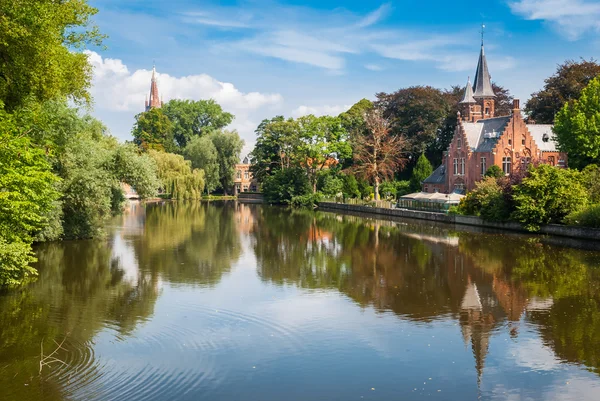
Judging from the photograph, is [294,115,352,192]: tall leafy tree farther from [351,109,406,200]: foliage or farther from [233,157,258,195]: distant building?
[233,157,258,195]: distant building

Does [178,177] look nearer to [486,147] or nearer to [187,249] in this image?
[486,147]

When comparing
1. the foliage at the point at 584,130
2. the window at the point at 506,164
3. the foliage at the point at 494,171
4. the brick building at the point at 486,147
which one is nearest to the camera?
the foliage at the point at 584,130

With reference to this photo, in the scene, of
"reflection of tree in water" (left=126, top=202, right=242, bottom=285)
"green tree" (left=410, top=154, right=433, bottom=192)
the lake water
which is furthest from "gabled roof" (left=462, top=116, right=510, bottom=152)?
the lake water

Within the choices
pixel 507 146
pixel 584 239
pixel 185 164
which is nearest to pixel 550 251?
pixel 584 239

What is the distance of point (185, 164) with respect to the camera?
7175 cm

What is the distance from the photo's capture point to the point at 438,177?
5997 cm

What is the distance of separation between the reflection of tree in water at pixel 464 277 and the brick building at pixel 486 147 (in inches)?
767

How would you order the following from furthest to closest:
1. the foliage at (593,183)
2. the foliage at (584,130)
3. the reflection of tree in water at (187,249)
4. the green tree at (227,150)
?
the green tree at (227,150) → the foliage at (584,130) → the foliage at (593,183) → the reflection of tree in water at (187,249)

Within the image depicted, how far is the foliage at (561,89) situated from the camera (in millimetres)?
53188

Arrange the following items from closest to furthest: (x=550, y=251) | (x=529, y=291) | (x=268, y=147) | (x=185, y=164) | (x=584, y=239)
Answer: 1. (x=529, y=291)
2. (x=550, y=251)
3. (x=584, y=239)
4. (x=185, y=164)
5. (x=268, y=147)

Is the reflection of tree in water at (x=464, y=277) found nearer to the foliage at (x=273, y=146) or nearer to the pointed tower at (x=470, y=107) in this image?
the pointed tower at (x=470, y=107)

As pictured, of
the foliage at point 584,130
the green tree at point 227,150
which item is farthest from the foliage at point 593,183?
the green tree at point 227,150

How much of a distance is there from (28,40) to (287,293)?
32.0 feet

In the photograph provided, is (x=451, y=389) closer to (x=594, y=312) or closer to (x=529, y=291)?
(x=594, y=312)
